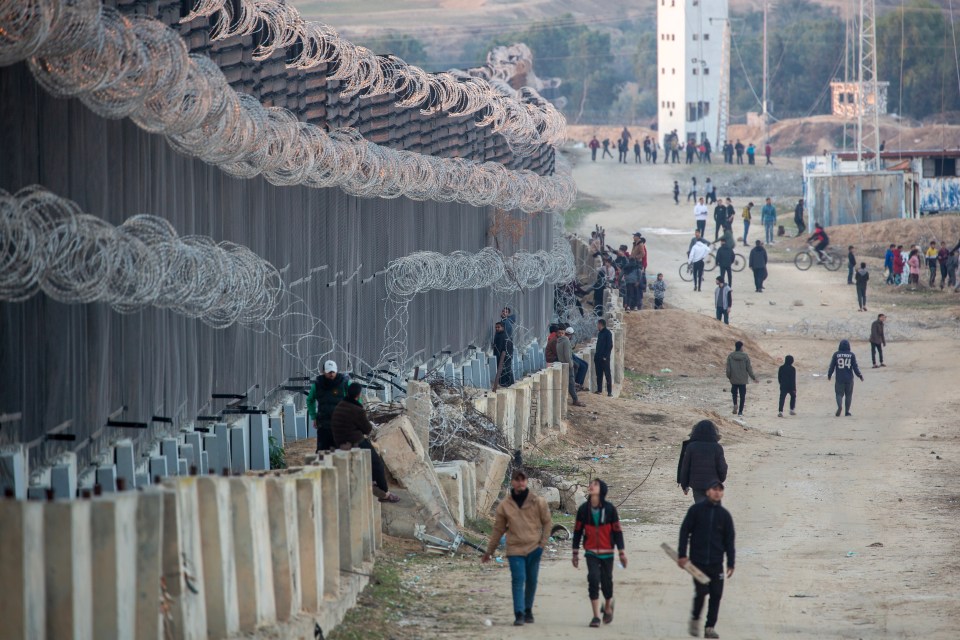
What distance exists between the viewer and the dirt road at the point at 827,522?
10.4 metres

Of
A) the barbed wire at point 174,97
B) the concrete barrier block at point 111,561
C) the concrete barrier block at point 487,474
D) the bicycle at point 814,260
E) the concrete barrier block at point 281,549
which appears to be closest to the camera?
the concrete barrier block at point 111,561

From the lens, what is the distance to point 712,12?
85875 mm

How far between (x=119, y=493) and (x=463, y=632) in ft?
12.5

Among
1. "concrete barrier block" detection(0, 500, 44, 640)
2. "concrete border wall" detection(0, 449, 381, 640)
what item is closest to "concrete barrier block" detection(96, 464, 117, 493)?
"concrete border wall" detection(0, 449, 381, 640)

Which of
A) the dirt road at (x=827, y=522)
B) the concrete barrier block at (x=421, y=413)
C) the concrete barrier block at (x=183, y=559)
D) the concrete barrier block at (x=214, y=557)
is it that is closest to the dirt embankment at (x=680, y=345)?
the dirt road at (x=827, y=522)

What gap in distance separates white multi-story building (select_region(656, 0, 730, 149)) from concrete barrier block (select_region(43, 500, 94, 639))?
80.6 meters

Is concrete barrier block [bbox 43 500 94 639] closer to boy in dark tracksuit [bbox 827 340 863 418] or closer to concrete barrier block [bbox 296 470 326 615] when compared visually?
concrete barrier block [bbox 296 470 326 615]

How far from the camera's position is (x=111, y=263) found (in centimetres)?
899

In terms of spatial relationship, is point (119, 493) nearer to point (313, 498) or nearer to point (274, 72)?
point (313, 498)

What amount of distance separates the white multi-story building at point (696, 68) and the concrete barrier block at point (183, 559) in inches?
3131

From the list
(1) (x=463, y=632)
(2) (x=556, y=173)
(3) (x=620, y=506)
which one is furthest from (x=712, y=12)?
(1) (x=463, y=632)

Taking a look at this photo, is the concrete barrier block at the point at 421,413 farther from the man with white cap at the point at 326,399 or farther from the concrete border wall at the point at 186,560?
the concrete border wall at the point at 186,560

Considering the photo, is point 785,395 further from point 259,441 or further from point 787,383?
point 259,441

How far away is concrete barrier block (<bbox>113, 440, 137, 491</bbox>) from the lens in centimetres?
1073
